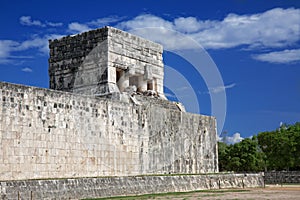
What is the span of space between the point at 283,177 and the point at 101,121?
18.3m

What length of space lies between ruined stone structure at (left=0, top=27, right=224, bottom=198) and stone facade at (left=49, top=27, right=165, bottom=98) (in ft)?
0.14

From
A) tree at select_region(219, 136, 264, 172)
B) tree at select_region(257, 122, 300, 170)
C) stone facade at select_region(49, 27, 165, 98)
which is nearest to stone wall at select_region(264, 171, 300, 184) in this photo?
tree at select_region(257, 122, 300, 170)

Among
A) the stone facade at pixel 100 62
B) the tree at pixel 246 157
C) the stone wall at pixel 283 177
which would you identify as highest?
the stone facade at pixel 100 62

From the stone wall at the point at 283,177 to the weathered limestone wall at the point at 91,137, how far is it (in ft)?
32.5

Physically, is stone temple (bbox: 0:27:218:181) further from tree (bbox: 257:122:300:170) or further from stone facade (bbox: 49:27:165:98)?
tree (bbox: 257:122:300:170)

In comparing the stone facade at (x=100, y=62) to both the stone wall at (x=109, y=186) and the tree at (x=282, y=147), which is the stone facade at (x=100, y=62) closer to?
the stone wall at (x=109, y=186)

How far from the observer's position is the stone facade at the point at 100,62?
20.6 meters

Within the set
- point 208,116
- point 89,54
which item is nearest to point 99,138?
point 89,54

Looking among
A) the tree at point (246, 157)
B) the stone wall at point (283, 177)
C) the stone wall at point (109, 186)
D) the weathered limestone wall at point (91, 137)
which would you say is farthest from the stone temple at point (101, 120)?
the tree at point (246, 157)

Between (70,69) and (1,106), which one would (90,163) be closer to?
(1,106)

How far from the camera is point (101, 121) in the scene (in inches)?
685

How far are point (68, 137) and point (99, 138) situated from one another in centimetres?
155

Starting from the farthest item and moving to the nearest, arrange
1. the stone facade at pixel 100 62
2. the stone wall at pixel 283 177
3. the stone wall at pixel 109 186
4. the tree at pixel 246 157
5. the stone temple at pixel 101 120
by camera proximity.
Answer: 1. the tree at pixel 246 157
2. the stone wall at pixel 283 177
3. the stone facade at pixel 100 62
4. the stone temple at pixel 101 120
5. the stone wall at pixel 109 186

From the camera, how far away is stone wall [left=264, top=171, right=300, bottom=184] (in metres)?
31.1
